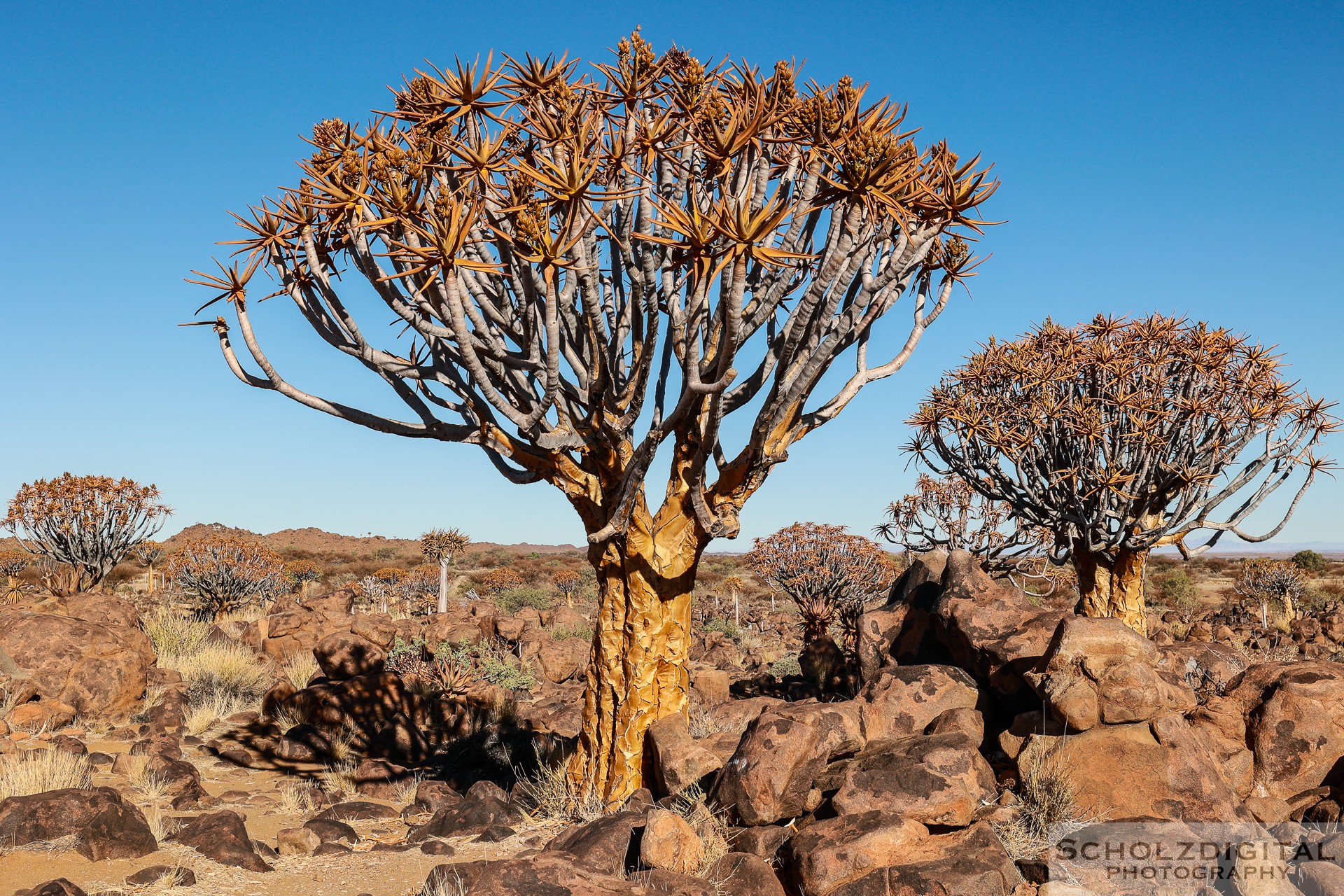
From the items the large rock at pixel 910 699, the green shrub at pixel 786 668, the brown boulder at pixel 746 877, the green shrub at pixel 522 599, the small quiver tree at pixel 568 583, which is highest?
the small quiver tree at pixel 568 583

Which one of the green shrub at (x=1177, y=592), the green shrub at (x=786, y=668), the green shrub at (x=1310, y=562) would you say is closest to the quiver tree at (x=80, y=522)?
the green shrub at (x=786, y=668)

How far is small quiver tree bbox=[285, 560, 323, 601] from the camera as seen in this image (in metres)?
27.0

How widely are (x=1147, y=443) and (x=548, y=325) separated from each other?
8382 millimetres

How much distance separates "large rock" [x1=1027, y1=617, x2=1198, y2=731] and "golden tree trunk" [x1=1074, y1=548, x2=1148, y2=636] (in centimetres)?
616

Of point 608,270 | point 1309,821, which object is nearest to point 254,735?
point 608,270

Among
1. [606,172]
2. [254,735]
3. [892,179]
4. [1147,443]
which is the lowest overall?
[254,735]

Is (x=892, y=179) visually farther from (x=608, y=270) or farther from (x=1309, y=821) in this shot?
(x=1309, y=821)

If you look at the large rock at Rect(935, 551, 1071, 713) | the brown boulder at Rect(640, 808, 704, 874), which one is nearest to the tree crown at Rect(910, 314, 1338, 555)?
the large rock at Rect(935, 551, 1071, 713)

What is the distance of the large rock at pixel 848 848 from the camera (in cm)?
459

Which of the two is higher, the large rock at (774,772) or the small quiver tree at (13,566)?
the small quiver tree at (13,566)

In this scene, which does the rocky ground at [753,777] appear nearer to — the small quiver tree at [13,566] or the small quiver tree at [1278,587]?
the small quiver tree at [13,566]

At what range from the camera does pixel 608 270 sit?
24.7ft

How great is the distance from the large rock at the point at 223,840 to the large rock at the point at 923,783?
3865mm

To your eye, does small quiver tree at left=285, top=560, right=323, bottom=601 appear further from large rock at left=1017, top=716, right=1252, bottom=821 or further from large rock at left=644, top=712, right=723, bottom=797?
large rock at left=1017, top=716, right=1252, bottom=821
